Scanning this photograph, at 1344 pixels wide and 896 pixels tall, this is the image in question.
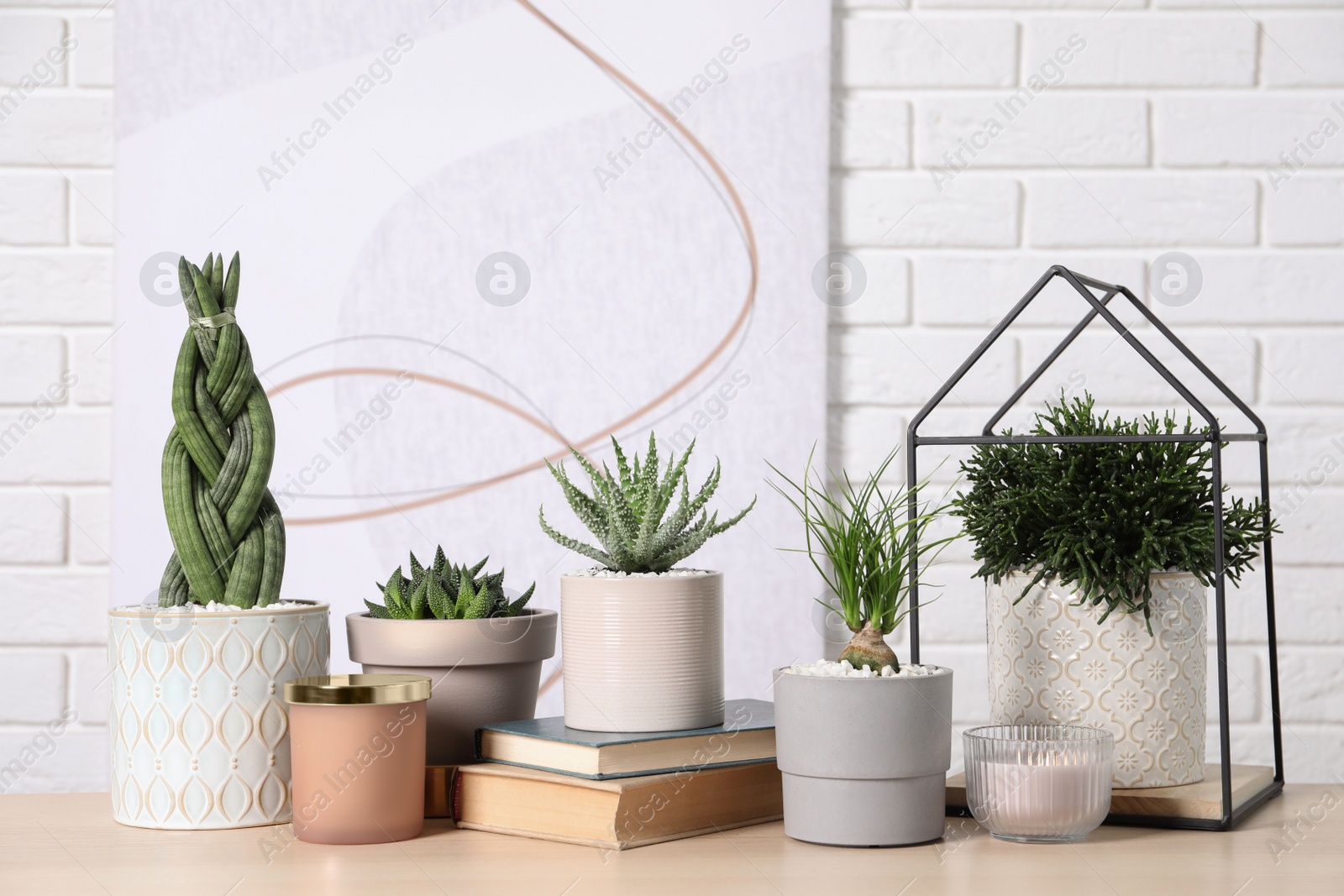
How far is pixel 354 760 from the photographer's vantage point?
2.51 ft

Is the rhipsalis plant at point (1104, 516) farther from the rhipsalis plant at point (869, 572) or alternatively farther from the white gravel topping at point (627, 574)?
the white gravel topping at point (627, 574)

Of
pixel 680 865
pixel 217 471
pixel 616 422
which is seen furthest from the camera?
pixel 616 422

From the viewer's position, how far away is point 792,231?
1404mm

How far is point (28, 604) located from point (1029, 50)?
1.36 m

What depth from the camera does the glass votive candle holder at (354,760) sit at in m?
0.77

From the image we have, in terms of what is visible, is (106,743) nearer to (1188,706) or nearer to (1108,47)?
(1188,706)

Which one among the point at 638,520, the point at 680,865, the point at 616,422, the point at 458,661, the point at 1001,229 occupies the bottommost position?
the point at 680,865

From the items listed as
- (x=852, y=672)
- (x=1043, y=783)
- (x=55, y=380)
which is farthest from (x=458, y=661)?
(x=55, y=380)

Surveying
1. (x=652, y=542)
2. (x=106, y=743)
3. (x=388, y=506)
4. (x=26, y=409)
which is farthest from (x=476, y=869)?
(x=26, y=409)

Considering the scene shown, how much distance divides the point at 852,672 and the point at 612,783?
0.55 ft

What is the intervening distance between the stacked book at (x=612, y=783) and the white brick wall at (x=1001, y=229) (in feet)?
2.13

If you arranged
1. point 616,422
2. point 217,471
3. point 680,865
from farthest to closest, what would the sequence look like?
point 616,422 < point 217,471 < point 680,865

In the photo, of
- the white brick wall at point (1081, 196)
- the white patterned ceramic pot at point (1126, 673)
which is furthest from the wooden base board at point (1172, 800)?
the white brick wall at point (1081, 196)

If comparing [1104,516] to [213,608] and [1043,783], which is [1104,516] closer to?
[1043,783]
